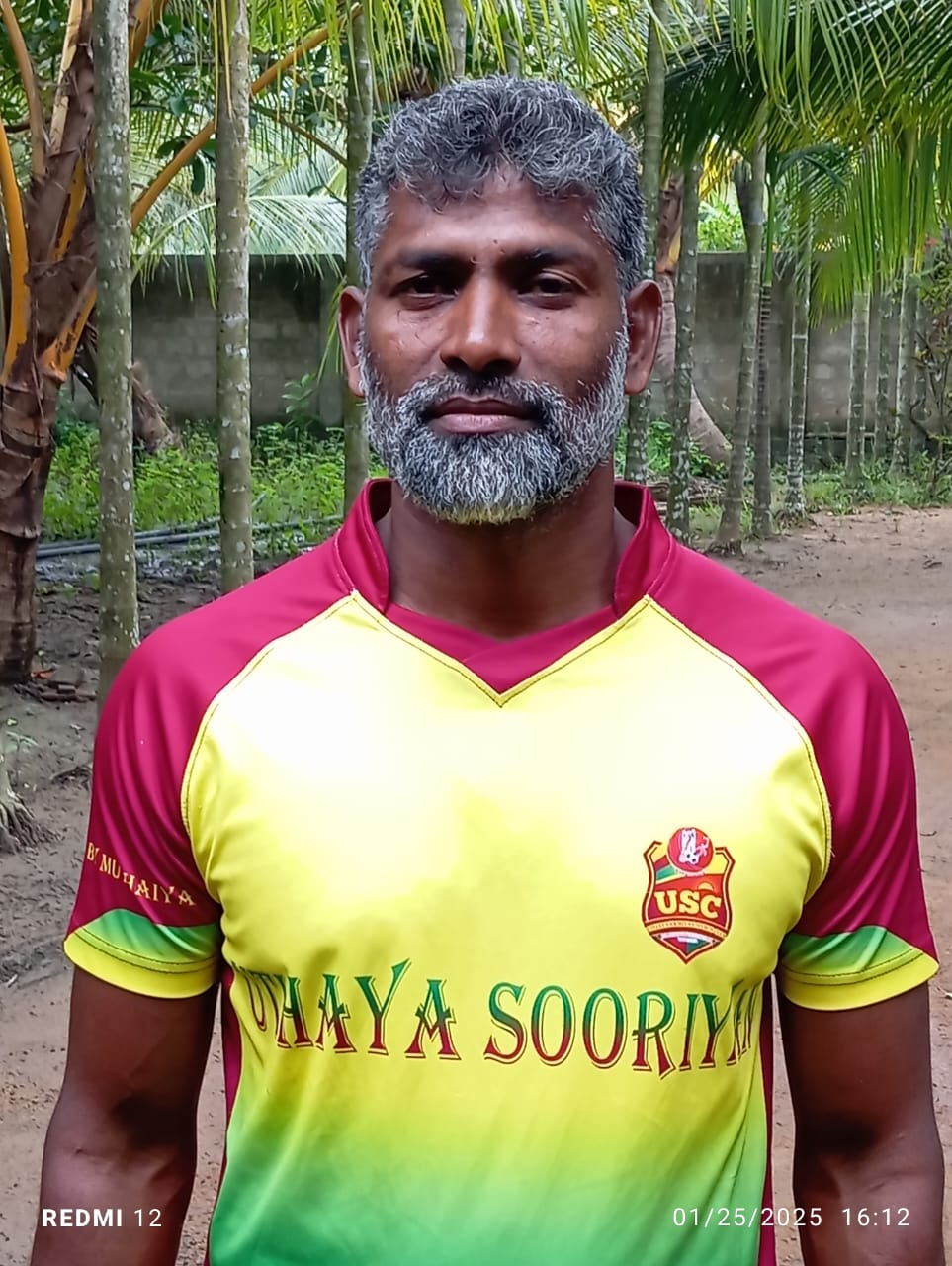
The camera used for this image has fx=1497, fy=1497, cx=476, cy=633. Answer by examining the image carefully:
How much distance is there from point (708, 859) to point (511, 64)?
610cm

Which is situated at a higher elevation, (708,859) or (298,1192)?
(708,859)

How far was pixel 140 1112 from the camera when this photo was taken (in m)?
1.49

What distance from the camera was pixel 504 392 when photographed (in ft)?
4.87

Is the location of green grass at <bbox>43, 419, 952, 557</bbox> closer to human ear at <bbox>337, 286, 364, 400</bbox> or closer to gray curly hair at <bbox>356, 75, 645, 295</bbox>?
human ear at <bbox>337, 286, 364, 400</bbox>

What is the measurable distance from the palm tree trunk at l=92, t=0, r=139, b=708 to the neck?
3269 mm

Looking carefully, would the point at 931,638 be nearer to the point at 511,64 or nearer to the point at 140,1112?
the point at 511,64

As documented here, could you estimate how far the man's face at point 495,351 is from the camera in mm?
1470

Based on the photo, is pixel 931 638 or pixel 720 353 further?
pixel 720 353

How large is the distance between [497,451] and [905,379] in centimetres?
1684

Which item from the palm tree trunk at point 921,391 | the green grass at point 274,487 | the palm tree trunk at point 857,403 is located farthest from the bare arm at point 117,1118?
the palm tree trunk at point 921,391

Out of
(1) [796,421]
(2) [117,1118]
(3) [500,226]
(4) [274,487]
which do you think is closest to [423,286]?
(3) [500,226]

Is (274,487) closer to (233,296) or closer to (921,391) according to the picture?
(233,296)

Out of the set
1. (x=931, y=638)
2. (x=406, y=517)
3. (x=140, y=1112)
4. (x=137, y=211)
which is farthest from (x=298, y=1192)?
(x=931, y=638)

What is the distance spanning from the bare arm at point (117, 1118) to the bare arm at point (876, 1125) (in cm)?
62
